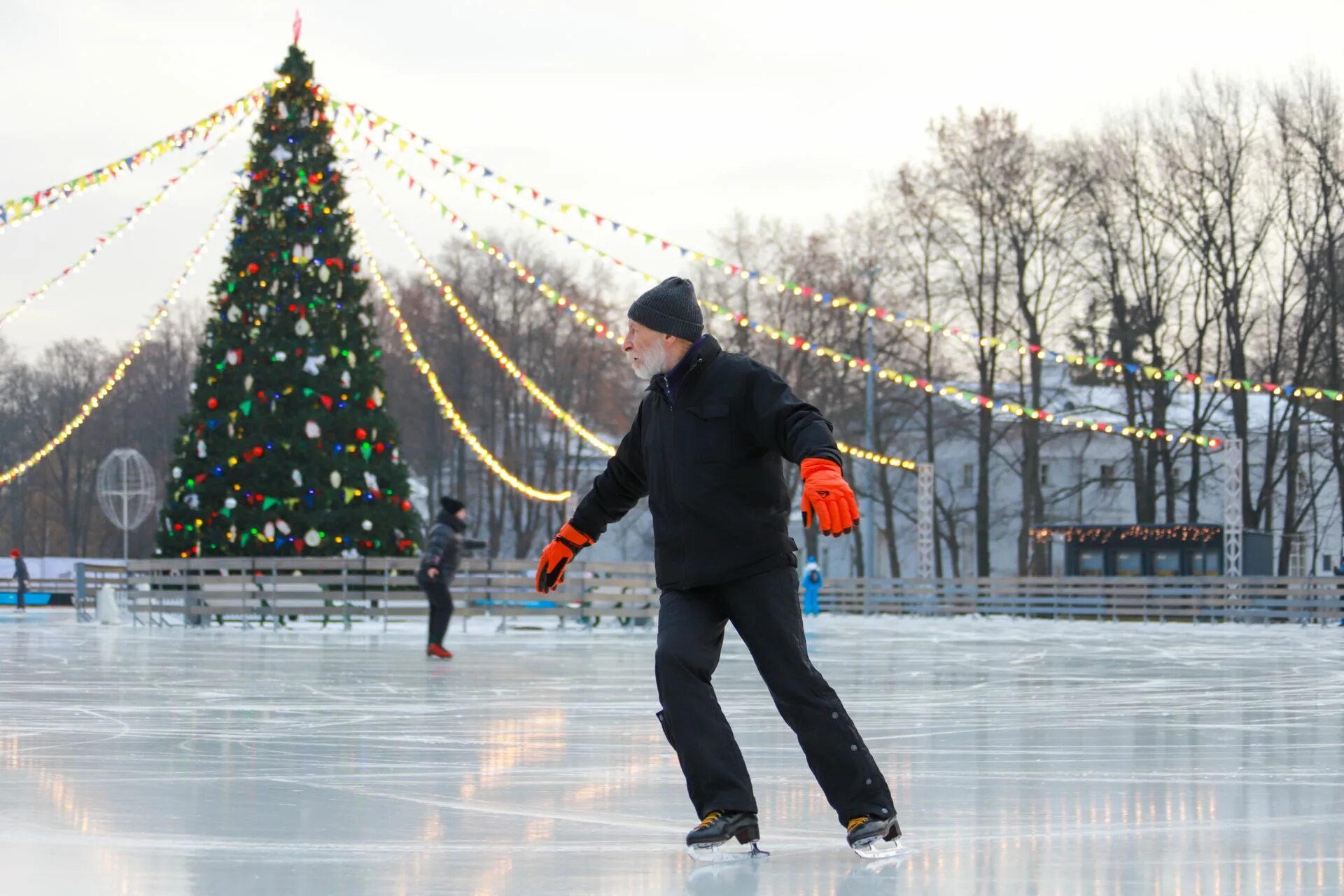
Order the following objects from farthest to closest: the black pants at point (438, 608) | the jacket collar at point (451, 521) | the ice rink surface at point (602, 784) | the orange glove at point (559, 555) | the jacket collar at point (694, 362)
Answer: the jacket collar at point (451, 521) < the black pants at point (438, 608) < the orange glove at point (559, 555) < the jacket collar at point (694, 362) < the ice rink surface at point (602, 784)

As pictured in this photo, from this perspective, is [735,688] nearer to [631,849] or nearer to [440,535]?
[440,535]

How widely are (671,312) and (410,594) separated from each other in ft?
70.2

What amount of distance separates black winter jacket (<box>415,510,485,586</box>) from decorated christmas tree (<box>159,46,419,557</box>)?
9329 millimetres

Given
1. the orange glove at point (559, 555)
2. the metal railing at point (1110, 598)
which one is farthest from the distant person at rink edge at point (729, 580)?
the metal railing at point (1110, 598)

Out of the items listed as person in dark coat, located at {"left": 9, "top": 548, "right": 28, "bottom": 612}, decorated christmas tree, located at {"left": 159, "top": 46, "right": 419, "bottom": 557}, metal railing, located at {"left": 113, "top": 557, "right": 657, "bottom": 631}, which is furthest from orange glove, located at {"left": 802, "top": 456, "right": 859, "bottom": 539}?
person in dark coat, located at {"left": 9, "top": 548, "right": 28, "bottom": 612}

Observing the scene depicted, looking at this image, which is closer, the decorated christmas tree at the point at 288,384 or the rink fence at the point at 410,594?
the rink fence at the point at 410,594

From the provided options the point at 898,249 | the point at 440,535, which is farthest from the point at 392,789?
the point at 898,249

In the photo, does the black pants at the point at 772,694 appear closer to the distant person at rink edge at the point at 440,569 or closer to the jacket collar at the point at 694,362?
the jacket collar at the point at 694,362

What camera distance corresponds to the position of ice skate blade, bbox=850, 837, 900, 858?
5.04m

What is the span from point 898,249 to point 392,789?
38279 millimetres

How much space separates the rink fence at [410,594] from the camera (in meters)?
26.2

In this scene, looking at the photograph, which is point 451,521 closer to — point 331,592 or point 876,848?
point 331,592

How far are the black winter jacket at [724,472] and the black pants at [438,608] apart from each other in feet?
40.8

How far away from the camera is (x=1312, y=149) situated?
38.3 meters
